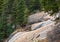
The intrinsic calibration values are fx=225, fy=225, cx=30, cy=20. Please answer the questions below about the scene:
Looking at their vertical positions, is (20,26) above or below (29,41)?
below

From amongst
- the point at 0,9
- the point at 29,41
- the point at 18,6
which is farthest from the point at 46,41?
the point at 0,9

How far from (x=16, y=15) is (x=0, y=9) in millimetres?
3581

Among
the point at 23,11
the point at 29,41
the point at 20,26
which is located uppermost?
the point at 29,41

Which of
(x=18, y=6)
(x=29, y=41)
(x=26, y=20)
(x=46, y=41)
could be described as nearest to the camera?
(x=46, y=41)

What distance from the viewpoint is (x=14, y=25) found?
44.3 meters

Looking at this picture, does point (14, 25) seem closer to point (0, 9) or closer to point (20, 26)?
point (20, 26)

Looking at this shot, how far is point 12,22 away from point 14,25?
0.83 metres

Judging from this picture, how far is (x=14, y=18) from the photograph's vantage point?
44.0 meters

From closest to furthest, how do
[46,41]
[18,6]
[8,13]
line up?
[46,41], [18,6], [8,13]

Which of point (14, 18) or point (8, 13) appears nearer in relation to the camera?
point (14, 18)

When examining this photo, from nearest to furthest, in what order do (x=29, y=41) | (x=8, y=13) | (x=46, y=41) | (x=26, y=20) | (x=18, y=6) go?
1. (x=46, y=41)
2. (x=29, y=41)
3. (x=18, y=6)
4. (x=26, y=20)
5. (x=8, y=13)

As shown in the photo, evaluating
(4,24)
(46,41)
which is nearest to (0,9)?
(4,24)

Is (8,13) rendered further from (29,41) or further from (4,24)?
(29,41)

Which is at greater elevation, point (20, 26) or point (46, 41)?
point (46, 41)
